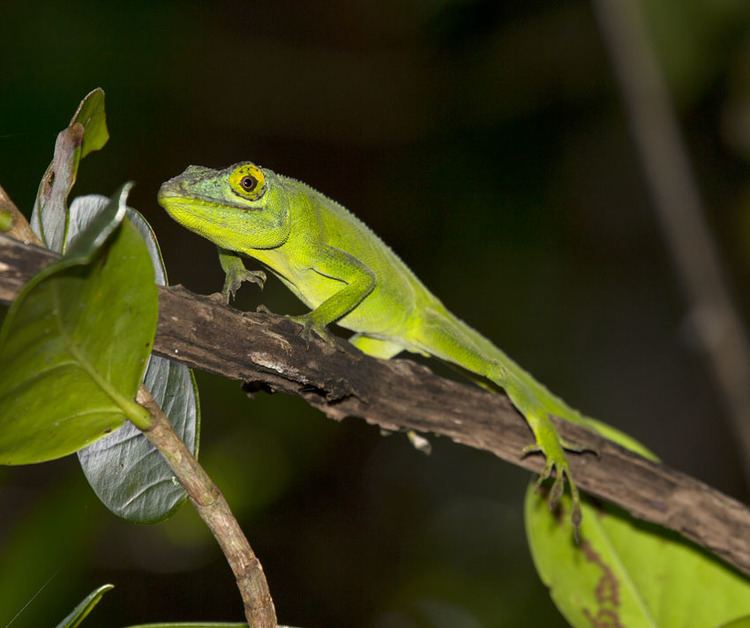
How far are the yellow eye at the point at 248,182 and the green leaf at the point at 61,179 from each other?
842 millimetres

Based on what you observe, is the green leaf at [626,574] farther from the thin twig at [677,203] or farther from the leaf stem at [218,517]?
the thin twig at [677,203]

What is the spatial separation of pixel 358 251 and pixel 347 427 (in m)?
3.82

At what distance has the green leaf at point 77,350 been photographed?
1407mm

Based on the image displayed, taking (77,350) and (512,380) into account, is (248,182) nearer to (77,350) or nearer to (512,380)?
(512,380)

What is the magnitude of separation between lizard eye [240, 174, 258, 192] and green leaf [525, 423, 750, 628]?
1.38 meters

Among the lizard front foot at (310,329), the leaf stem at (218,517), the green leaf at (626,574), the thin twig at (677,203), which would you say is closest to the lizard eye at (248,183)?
the lizard front foot at (310,329)

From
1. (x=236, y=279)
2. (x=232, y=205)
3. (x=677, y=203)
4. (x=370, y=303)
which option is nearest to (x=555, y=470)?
(x=370, y=303)

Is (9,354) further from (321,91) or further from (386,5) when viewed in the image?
(386,5)

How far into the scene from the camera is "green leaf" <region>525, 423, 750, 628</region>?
2.76 meters

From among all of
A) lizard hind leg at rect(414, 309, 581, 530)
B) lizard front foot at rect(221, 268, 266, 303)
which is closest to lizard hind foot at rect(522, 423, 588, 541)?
lizard hind leg at rect(414, 309, 581, 530)

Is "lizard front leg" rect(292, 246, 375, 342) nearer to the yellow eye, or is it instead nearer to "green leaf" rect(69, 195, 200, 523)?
the yellow eye

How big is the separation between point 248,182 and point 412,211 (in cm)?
424

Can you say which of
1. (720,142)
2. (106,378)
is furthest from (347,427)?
(106,378)

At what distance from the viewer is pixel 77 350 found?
1499 millimetres
